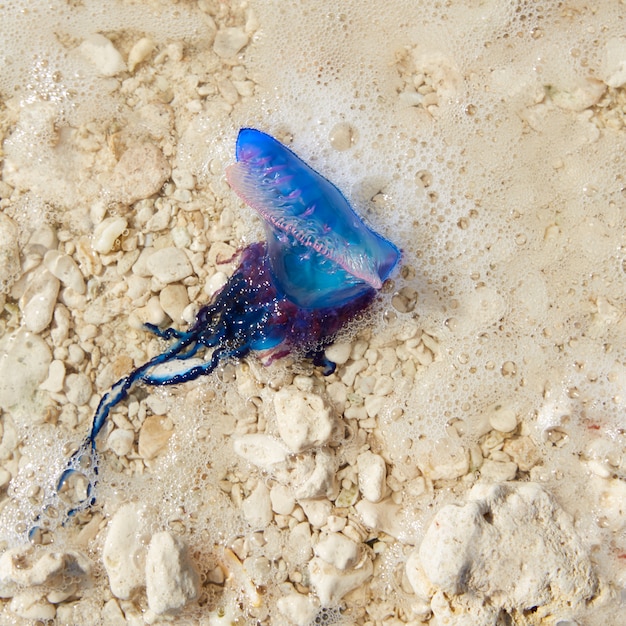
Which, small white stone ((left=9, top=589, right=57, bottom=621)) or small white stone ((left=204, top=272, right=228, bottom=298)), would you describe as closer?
small white stone ((left=9, top=589, right=57, bottom=621))

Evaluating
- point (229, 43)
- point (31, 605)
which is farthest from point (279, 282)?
point (31, 605)

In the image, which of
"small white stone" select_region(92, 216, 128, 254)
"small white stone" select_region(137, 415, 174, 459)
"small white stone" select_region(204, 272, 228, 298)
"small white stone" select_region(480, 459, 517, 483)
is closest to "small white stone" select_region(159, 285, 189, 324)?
"small white stone" select_region(204, 272, 228, 298)

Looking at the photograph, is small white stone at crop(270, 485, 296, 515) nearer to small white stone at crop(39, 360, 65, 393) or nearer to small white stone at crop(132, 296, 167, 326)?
small white stone at crop(132, 296, 167, 326)

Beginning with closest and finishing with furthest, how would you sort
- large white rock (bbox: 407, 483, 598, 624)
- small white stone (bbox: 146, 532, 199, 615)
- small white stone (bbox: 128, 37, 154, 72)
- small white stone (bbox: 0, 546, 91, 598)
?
large white rock (bbox: 407, 483, 598, 624)
small white stone (bbox: 146, 532, 199, 615)
small white stone (bbox: 0, 546, 91, 598)
small white stone (bbox: 128, 37, 154, 72)

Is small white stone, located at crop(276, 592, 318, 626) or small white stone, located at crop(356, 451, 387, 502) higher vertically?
small white stone, located at crop(356, 451, 387, 502)

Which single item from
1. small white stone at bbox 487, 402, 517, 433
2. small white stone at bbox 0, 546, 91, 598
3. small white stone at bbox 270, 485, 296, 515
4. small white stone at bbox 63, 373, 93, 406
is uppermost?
small white stone at bbox 487, 402, 517, 433

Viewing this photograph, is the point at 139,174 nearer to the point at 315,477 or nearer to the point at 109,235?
the point at 109,235
